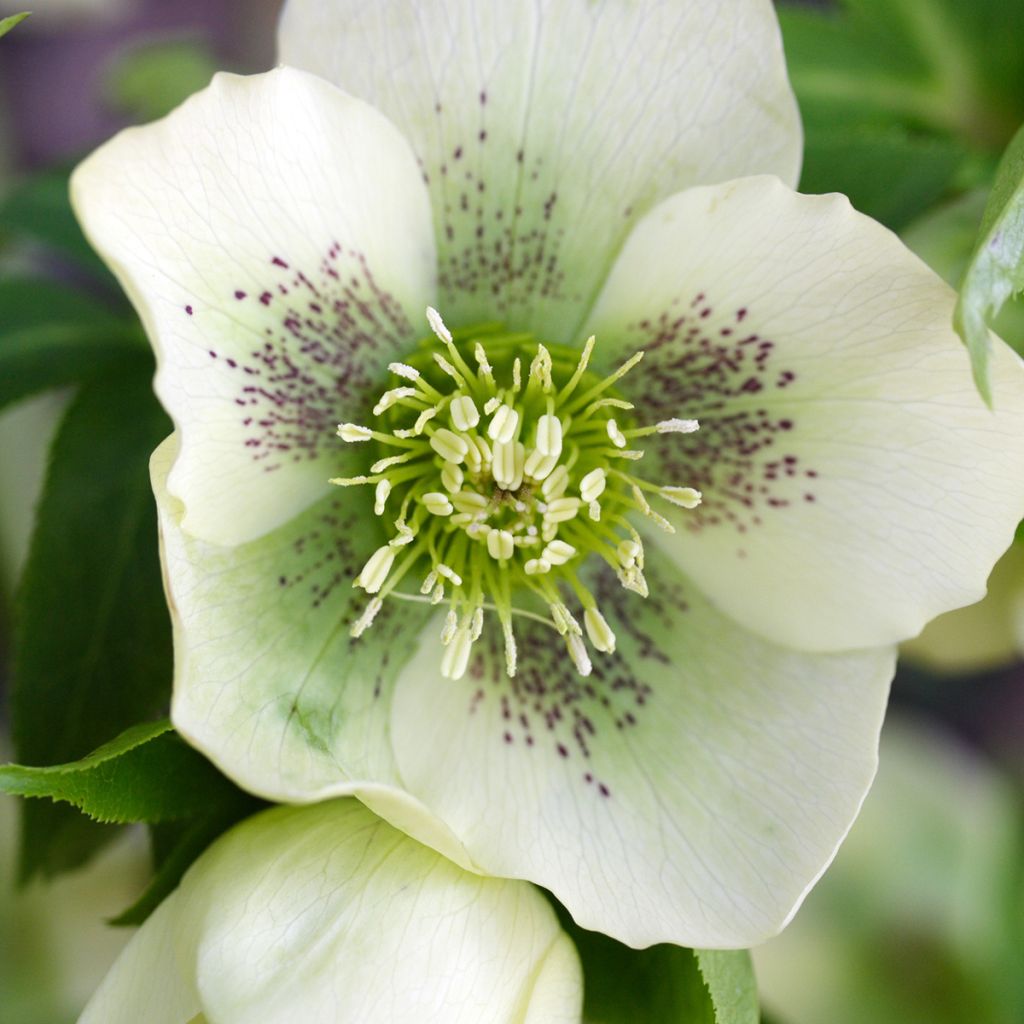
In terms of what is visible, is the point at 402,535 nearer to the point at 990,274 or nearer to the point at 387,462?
the point at 387,462

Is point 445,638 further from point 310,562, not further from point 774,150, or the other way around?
point 774,150

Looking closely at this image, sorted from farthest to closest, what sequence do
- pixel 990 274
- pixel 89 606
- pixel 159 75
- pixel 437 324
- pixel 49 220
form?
pixel 159 75, pixel 49 220, pixel 89 606, pixel 437 324, pixel 990 274

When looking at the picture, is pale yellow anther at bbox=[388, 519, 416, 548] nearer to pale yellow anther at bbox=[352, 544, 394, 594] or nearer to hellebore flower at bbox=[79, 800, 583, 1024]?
pale yellow anther at bbox=[352, 544, 394, 594]

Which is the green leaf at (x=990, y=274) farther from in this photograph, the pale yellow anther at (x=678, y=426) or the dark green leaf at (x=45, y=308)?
the dark green leaf at (x=45, y=308)

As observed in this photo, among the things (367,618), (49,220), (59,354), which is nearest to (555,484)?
(367,618)

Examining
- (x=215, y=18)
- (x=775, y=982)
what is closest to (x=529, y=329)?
(x=775, y=982)

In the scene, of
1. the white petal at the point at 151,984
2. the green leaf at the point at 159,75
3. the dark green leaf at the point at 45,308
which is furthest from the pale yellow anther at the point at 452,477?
the green leaf at the point at 159,75
